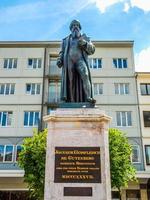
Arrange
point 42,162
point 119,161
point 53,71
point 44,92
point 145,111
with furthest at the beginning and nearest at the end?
1. point 53,71
2. point 44,92
3. point 145,111
4. point 119,161
5. point 42,162

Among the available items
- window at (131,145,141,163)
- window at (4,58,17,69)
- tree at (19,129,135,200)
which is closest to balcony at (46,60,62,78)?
window at (4,58,17,69)

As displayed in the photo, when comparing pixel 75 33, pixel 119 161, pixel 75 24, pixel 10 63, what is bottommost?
pixel 119 161

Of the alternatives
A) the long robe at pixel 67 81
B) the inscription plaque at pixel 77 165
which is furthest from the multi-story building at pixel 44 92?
the inscription plaque at pixel 77 165

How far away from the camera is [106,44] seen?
3656cm

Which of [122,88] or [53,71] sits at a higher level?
[53,71]

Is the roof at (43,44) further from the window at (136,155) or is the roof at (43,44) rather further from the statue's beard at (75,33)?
the statue's beard at (75,33)

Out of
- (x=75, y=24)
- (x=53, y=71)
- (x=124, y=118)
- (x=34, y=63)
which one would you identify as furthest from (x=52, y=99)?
(x=75, y=24)

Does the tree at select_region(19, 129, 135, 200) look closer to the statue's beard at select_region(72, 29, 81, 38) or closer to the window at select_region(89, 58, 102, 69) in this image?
the window at select_region(89, 58, 102, 69)

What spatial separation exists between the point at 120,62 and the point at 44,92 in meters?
9.62

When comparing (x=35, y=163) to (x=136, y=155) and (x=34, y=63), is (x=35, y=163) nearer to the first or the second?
(x=136, y=155)

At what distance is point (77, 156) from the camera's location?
8.01m

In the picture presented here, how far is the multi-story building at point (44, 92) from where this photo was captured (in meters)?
31.7

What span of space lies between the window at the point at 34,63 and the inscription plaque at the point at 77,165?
93.7 ft

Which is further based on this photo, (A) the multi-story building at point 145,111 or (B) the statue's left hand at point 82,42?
(A) the multi-story building at point 145,111
